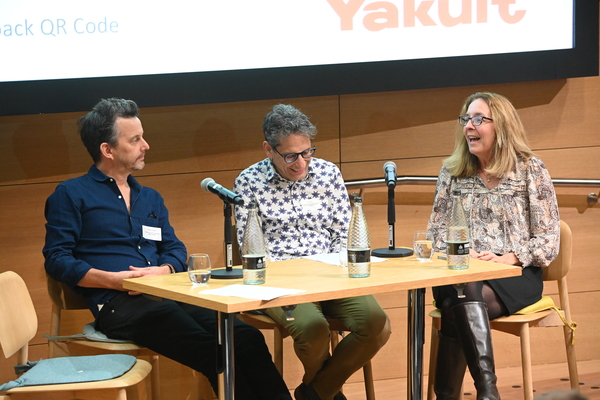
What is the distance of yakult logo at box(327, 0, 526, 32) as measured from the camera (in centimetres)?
381

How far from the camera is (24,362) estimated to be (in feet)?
8.71

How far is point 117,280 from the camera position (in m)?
2.82

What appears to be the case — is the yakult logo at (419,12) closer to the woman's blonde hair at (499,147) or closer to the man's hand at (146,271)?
the woman's blonde hair at (499,147)

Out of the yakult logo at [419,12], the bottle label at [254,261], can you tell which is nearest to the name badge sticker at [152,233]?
the bottle label at [254,261]

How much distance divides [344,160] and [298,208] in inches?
29.9

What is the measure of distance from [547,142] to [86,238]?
8.53 ft

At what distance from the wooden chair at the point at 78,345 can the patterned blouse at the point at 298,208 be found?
65cm

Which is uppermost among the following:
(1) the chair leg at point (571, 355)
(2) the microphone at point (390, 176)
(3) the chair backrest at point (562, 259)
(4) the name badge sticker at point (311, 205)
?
(2) the microphone at point (390, 176)

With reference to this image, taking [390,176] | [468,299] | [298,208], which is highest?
[390,176]

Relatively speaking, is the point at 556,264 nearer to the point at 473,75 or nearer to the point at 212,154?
the point at 473,75

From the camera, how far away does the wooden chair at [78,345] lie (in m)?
2.79

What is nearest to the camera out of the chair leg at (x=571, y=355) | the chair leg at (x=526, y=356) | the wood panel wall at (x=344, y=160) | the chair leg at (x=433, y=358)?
the chair leg at (x=526, y=356)

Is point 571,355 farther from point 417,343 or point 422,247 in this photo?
point 422,247

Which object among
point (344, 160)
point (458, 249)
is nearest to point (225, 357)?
point (458, 249)
